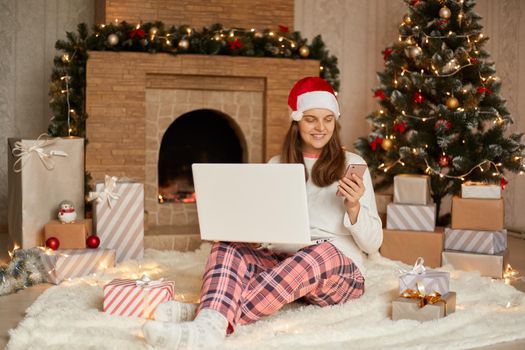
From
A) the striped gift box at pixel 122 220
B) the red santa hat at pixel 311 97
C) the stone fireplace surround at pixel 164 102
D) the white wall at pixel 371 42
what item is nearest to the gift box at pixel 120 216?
the striped gift box at pixel 122 220

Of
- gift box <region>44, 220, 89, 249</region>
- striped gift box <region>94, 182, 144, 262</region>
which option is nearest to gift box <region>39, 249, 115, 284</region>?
gift box <region>44, 220, 89, 249</region>

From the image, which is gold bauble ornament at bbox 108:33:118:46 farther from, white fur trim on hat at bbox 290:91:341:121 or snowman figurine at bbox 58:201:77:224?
white fur trim on hat at bbox 290:91:341:121

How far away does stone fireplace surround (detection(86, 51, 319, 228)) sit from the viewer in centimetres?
423

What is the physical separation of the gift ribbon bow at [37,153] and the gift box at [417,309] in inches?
78.3

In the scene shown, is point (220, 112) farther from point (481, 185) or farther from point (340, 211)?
point (340, 211)

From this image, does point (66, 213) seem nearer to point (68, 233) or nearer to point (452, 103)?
point (68, 233)

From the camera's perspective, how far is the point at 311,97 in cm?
262

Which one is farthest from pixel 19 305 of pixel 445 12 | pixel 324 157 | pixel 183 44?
pixel 445 12

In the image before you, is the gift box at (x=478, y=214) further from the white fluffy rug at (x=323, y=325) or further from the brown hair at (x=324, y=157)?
the brown hair at (x=324, y=157)

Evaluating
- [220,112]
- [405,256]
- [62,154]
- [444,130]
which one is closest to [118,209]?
[62,154]

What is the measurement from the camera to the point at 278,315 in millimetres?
2490

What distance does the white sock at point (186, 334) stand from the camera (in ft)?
6.50

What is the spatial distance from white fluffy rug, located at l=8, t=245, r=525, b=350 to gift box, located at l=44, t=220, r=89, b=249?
51 cm

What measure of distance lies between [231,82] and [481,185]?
1751mm
